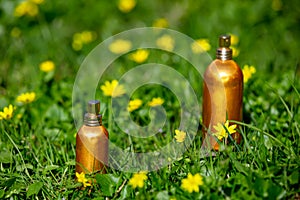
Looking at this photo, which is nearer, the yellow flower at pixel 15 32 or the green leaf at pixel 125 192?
the green leaf at pixel 125 192

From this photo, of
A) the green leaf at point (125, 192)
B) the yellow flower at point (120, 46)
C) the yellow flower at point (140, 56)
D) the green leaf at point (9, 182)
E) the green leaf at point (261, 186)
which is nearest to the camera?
the green leaf at point (261, 186)

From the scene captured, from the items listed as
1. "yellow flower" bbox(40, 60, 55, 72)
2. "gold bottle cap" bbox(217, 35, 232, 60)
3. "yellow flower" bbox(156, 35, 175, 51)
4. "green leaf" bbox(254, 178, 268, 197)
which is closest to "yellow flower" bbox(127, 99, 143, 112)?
"gold bottle cap" bbox(217, 35, 232, 60)

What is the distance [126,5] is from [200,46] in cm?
128

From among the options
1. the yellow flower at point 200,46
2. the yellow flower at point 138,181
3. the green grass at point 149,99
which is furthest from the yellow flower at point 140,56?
the yellow flower at point 138,181

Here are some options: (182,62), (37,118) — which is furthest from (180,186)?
(182,62)

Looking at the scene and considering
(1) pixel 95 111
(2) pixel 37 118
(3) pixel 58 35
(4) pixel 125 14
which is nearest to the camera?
(1) pixel 95 111

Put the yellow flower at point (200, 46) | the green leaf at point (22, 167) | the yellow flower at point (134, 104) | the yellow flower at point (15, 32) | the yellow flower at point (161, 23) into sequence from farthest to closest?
the yellow flower at point (161, 23) → the yellow flower at point (15, 32) → the yellow flower at point (200, 46) → the yellow flower at point (134, 104) → the green leaf at point (22, 167)

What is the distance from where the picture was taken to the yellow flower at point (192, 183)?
2250mm

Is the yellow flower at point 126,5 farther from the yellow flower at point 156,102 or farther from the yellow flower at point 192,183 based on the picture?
the yellow flower at point 192,183

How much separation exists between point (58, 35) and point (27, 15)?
0.32 m

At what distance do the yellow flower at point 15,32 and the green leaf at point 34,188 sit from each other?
85.8 inches

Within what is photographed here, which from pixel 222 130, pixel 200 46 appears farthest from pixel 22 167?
pixel 200 46

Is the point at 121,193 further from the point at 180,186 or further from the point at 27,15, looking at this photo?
the point at 27,15

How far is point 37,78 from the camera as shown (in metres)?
3.77
